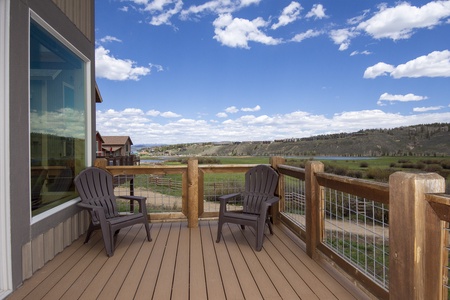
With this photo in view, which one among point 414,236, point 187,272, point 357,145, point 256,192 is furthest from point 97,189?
point 357,145

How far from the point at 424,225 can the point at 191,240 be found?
2.59 meters

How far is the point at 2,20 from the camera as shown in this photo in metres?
2.18

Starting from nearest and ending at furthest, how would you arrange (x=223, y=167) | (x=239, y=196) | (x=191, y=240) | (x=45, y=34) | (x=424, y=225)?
1. (x=424, y=225)
2. (x=45, y=34)
3. (x=191, y=240)
4. (x=239, y=196)
5. (x=223, y=167)

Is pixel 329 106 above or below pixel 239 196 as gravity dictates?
above

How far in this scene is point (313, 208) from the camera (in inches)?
109

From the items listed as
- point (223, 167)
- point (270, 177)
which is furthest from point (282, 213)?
point (223, 167)

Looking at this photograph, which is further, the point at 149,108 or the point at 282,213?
the point at 149,108

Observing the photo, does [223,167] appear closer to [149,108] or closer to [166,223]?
[166,223]

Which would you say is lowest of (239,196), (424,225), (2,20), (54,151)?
(239,196)

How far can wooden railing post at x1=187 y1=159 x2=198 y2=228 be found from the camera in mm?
3992

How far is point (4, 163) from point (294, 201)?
3246mm

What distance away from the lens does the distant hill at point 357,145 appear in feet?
53.4

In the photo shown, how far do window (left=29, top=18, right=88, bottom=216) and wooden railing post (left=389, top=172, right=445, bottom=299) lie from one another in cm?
293

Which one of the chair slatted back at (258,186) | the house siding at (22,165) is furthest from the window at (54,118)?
the chair slatted back at (258,186)
